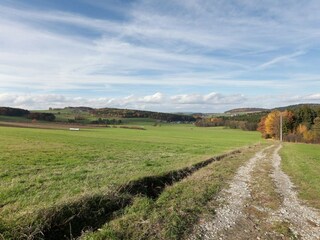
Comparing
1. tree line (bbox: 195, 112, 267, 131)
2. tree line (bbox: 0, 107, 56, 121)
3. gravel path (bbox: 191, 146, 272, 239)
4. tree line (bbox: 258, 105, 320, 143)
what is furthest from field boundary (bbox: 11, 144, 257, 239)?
tree line (bbox: 0, 107, 56, 121)

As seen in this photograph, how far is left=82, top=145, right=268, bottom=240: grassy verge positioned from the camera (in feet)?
26.2

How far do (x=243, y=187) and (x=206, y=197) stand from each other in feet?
11.5

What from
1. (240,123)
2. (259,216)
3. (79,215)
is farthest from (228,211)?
(240,123)

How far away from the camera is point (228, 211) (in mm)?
10578

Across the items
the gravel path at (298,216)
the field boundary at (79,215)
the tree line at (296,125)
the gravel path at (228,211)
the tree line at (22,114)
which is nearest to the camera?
the field boundary at (79,215)

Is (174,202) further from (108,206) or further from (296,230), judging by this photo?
(296,230)

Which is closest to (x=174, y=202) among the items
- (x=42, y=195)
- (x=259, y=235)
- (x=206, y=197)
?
(x=206, y=197)

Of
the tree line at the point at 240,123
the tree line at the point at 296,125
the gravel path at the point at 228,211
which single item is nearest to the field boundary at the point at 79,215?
the gravel path at the point at 228,211

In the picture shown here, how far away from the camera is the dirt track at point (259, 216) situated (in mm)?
8555

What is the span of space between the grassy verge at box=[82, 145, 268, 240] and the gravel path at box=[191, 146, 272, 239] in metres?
0.35

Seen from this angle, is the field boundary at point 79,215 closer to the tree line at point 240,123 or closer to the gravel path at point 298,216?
the gravel path at point 298,216

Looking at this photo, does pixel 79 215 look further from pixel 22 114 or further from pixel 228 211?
pixel 22 114

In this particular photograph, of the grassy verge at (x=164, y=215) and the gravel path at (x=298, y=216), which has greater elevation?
the grassy verge at (x=164, y=215)

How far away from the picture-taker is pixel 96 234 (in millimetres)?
7816
